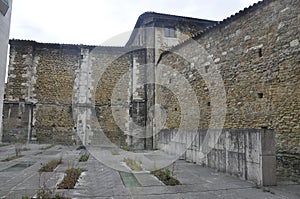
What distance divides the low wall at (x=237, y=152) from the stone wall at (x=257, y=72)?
1574 millimetres

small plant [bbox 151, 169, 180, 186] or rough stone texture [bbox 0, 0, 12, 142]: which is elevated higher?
rough stone texture [bbox 0, 0, 12, 142]

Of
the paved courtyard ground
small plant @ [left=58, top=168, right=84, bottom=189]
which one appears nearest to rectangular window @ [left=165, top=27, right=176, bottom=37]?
the paved courtyard ground

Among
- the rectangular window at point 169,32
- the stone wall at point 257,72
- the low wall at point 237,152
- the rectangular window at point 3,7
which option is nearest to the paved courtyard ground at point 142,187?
the low wall at point 237,152

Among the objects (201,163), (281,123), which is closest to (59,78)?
(201,163)

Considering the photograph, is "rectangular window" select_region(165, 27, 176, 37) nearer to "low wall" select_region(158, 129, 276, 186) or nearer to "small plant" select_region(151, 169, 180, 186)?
"low wall" select_region(158, 129, 276, 186)

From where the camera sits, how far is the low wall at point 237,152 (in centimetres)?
450

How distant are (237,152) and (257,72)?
125 inches

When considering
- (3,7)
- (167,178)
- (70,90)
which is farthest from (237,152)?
(70,90)

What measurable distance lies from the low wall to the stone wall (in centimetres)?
157

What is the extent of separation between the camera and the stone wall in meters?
6.13

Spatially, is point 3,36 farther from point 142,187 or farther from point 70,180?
point 142,187

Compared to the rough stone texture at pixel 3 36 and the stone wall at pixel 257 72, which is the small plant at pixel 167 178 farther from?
the rough stone texture at pixel 3 36

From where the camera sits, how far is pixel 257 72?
7.27 m

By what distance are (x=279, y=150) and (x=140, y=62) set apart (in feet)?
31.8
